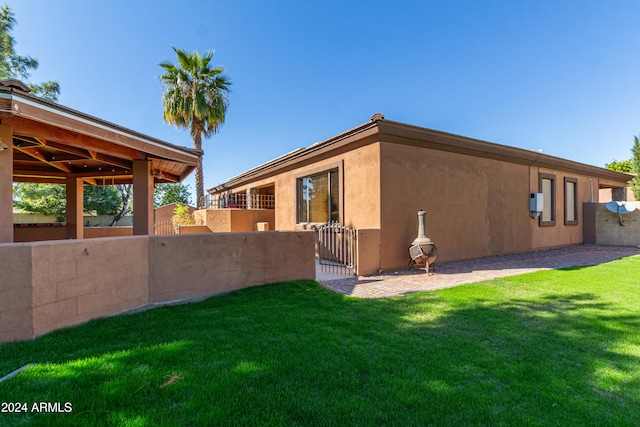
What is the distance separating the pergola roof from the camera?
386 cm

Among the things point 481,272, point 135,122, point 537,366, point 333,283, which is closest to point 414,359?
point 537,366

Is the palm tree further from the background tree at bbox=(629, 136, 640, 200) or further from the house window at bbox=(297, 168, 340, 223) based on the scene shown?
the background tree at bbox=(629, 136, 640, 200)

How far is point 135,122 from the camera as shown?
21859 mm

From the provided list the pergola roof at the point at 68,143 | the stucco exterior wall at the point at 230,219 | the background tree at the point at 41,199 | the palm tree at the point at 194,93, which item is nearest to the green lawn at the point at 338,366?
the pergola roof at the point at 68,143

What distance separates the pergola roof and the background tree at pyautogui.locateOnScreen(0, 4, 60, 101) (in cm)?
942

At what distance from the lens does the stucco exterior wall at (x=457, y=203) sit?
786cm

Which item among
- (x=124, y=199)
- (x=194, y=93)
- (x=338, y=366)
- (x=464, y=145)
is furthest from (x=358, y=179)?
(x=124, y=199)

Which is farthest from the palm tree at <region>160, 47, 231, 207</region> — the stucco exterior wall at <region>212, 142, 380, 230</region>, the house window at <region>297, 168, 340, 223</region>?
the stucco exterior wall at <region>212, 142, 380, 230</region>

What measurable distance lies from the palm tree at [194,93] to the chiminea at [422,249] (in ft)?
42.1

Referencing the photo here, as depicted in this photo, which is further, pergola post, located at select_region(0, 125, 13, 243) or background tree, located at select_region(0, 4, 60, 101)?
background tree, located at select_region(0, 4, 60, 101)

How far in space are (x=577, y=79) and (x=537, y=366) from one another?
1468cm

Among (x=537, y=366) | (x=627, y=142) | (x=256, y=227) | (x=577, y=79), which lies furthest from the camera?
(x=627, y=142)

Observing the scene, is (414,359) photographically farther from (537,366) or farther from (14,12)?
(14,12)

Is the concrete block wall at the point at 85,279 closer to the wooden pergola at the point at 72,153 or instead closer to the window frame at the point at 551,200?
the wooden pergola at the point at 72,153
